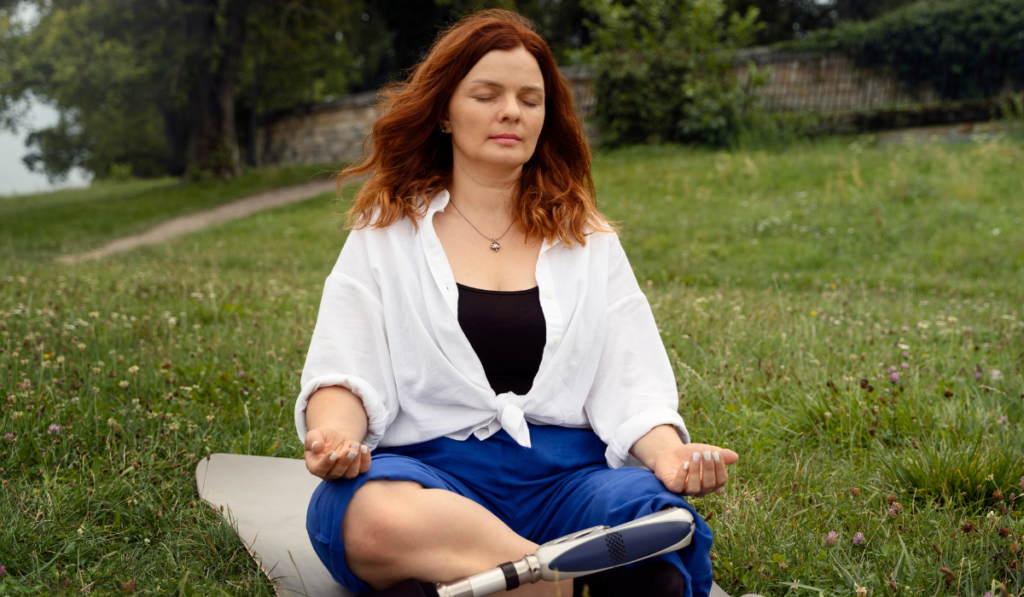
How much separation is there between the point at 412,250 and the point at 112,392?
195 centimetres

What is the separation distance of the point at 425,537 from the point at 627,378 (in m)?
0.74

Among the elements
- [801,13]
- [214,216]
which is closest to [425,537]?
[214,216]

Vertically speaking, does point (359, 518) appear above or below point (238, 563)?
above

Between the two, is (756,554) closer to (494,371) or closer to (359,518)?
(494,371)

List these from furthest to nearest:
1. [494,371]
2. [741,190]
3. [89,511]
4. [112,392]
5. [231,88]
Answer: [231,88], [741,190], [112,392], [89,511], [494,371]

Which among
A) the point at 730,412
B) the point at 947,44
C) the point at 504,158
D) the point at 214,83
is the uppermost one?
the point at 214,83

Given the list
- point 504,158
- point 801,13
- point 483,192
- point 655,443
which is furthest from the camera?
point 801,13

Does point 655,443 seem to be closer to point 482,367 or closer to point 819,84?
point 482,367

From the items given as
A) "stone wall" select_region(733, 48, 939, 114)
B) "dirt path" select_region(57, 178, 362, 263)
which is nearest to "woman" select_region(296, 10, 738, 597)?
"dirt path" select_region(57, 178, 362, 263)

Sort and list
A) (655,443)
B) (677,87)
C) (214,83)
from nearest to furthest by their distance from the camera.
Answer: (655,443)
(677,87)
(214,83)

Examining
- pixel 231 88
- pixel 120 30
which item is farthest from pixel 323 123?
pixel 120 30

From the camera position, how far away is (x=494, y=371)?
2111 millimetres

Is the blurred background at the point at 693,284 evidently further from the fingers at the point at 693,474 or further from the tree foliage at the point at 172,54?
the fingers at the point at 693,474

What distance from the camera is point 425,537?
1.73 m
